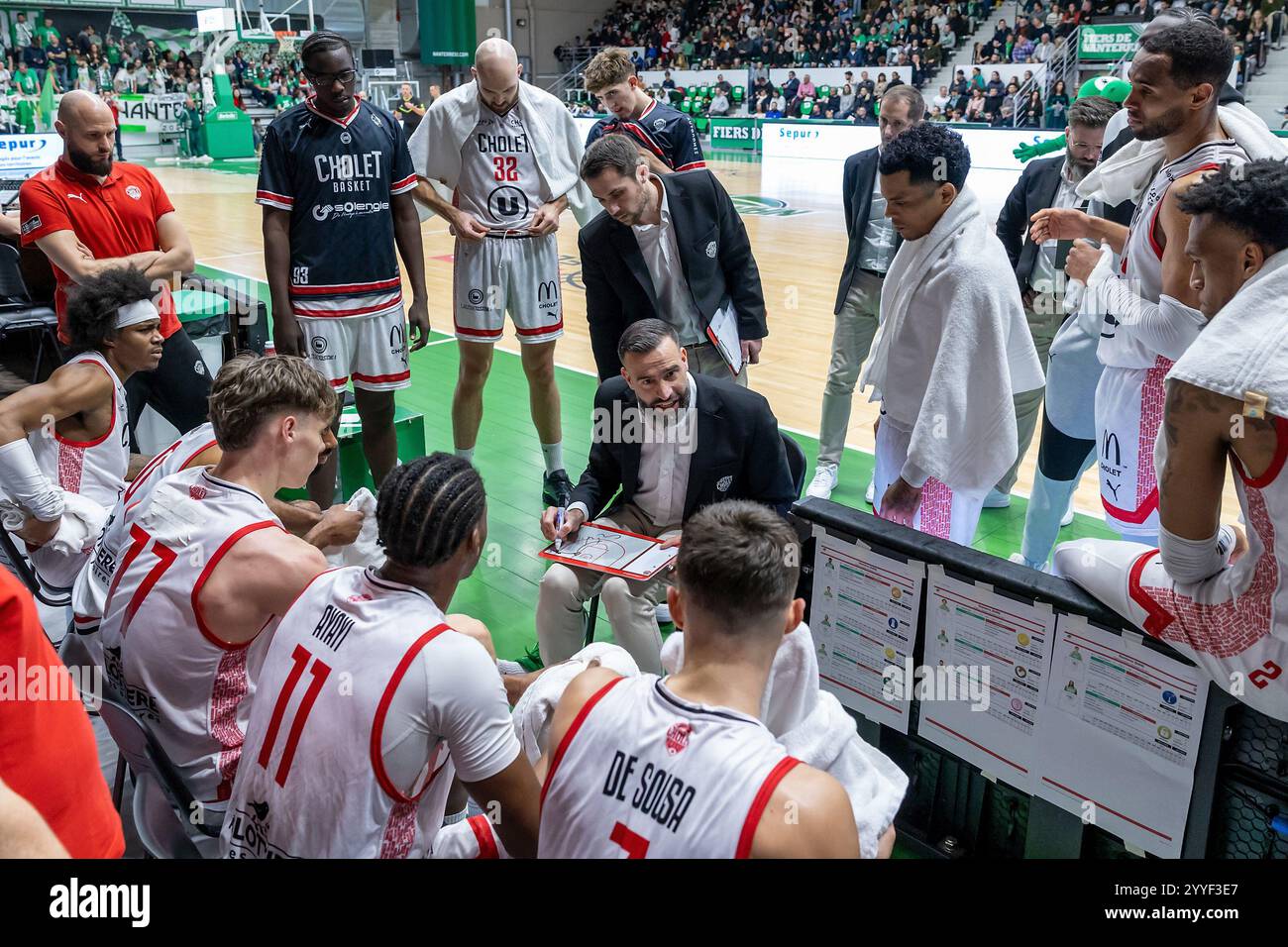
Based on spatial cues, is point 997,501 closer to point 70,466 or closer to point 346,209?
point 346,209

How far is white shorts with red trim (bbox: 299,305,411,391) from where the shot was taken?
454 centimetres

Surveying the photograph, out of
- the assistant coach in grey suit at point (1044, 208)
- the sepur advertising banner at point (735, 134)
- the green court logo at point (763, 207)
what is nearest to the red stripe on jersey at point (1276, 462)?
the assistant coach in grey suit at point (1044, 208)

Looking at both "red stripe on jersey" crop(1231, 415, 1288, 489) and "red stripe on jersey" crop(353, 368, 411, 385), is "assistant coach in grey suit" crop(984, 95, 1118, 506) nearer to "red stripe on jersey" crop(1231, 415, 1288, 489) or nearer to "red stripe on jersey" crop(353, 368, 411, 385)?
"red stripe on jersey" crop(1231, 415, 1288, 489)

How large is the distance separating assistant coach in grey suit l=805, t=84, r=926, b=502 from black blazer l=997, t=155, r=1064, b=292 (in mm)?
542

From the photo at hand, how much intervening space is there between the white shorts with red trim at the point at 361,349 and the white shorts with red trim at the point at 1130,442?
9.64 feet

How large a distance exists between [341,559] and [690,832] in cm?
209

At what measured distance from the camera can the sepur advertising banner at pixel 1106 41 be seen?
18484 mm

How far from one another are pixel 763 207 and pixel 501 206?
407 inches

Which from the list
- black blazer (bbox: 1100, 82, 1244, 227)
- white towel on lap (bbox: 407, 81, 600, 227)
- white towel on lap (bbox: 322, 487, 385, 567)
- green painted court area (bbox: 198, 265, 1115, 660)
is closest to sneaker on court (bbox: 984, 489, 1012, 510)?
green painted court area (bbox: 198, 265, 1115, 660)

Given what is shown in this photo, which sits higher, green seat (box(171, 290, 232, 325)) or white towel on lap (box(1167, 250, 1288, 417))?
white towel on lap (box(1167, 250, 1288, 417))

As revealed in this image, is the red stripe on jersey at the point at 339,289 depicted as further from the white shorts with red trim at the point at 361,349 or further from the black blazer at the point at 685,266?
the black blazer at the point at 685,266

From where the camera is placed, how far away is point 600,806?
1.55 meters

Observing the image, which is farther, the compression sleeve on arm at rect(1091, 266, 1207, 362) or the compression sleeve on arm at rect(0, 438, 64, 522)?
the compression sleeve on arm at rect(0, 438, 64, 522)
